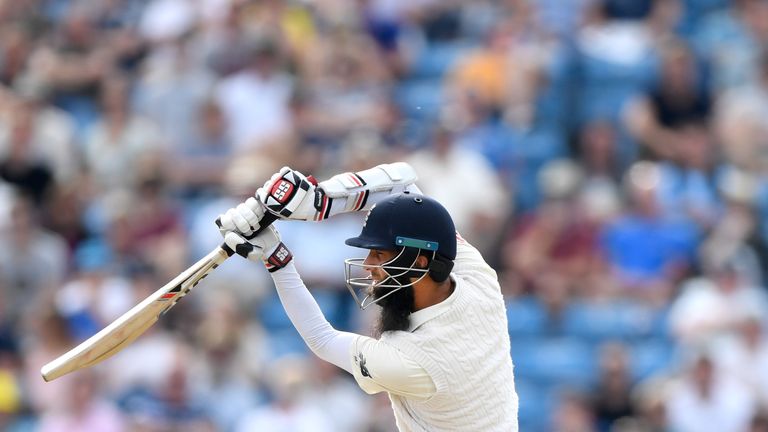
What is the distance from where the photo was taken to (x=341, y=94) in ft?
34.6

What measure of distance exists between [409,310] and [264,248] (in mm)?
516

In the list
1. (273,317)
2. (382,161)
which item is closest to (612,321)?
(382,161)

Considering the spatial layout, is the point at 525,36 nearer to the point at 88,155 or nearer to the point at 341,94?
the point at 341,94

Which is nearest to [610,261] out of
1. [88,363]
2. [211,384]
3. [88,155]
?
[211,384]

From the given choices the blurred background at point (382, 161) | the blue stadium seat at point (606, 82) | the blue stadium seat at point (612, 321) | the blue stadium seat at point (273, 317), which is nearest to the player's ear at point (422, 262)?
the blurred background at point (382, 161)

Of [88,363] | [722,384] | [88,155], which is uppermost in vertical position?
[88,363]

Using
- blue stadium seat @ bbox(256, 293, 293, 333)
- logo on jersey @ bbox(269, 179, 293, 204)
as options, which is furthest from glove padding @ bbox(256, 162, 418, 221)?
blue stadium seat @ bbox(256, 293, 293, 333)

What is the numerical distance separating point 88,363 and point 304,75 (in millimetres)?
6027

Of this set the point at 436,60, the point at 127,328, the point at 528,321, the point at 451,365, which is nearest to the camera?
the point at 451,365

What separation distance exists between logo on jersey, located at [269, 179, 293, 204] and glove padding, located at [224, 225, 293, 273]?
0.49ft

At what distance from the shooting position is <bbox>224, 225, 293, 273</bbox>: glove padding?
4598 mm

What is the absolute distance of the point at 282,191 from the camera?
460 cm

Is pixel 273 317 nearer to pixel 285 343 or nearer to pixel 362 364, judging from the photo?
pixel 285 343

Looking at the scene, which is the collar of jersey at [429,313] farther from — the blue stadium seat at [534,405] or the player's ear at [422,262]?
the blue stadium seat at [534,405]
